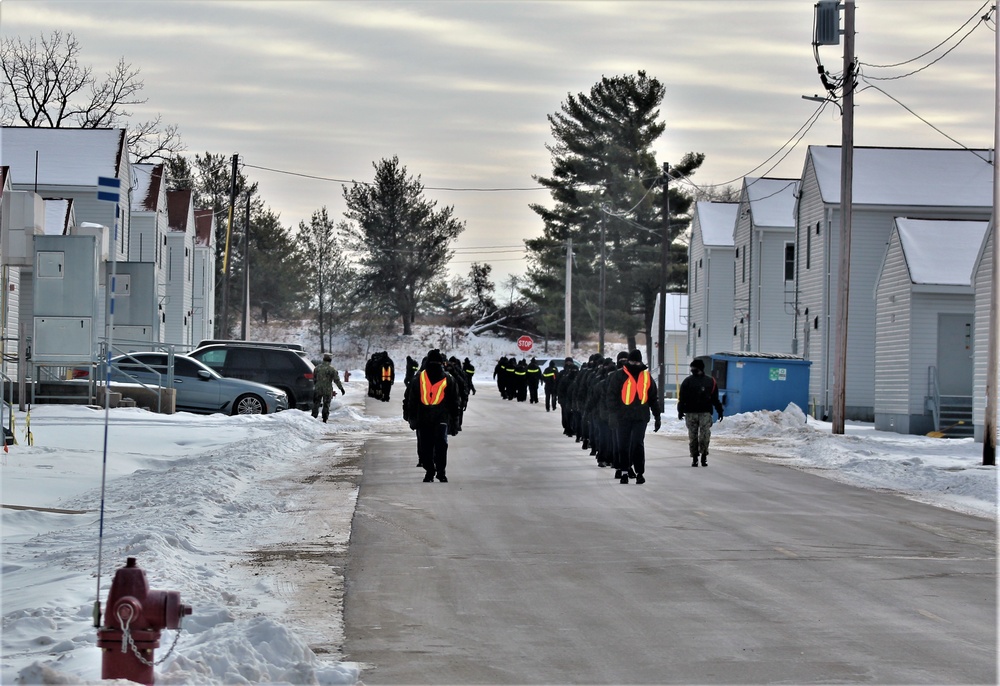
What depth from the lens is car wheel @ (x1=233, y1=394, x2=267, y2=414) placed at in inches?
1209

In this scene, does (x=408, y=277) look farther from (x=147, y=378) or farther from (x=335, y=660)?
(x=335, y=660)

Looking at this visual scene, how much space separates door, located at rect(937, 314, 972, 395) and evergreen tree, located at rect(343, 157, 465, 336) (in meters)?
60.4

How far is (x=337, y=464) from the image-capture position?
2056 cm

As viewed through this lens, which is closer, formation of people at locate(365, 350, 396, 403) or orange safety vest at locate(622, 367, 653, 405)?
orange safety vest at locate(622, 367, 653, 405)

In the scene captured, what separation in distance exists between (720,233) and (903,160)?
571 inches

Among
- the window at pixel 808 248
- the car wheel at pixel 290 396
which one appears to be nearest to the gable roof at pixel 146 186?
the car wheel at pixel 290 396

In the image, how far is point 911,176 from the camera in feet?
137

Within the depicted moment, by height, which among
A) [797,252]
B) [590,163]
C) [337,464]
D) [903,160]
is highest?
[590,163]

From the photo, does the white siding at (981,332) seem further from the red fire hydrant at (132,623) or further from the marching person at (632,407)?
the red fire hydrant at (132,623)

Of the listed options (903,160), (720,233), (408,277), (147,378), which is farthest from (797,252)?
(408,277)

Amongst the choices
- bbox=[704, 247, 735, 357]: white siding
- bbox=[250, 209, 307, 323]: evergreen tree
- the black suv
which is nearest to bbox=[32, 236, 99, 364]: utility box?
the black suv

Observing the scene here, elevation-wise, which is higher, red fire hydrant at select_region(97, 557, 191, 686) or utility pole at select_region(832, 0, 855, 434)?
utility pole at select_region(832, 0, 855, 434)

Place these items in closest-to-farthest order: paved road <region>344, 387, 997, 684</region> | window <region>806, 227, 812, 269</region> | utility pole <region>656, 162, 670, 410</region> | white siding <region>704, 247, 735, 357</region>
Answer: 1. paved road <region>344, 387, 997, 684</region>
2. window <region>806, 227, 812, 269</region>
3. utility pole <region>656, 162, 670, 410</region>
4. white siding <region>704, 247, 735, 357</region>

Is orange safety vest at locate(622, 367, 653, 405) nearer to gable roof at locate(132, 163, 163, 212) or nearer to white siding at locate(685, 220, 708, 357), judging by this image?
white siding at locate(685, 220, 708, 357)
